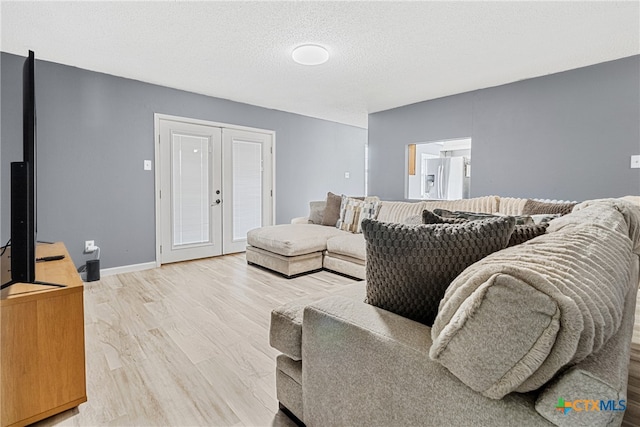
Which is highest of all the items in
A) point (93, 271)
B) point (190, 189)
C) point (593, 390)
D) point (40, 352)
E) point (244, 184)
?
point (244, 184)

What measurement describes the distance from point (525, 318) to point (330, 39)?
2777mm

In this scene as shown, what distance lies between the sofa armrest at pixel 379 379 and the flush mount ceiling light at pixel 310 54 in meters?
2.48

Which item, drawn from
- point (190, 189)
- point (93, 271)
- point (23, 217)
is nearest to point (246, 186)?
point (190, 189)

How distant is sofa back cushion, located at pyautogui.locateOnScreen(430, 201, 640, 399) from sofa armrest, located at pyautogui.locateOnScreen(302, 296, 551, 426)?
8 centimetres

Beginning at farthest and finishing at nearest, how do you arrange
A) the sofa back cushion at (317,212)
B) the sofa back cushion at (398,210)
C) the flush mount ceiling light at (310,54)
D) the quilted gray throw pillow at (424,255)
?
the sofa back cushion at (317,212) < the sofa back cushion at (398,210) < the flush mount ceiling light at (310,54) < the quilted gray throw pillow at (424,255)

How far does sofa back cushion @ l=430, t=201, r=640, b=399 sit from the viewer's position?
0.56 meters

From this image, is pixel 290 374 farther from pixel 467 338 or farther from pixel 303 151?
pixel 303 151

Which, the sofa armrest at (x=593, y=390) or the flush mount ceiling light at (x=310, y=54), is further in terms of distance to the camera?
the flush mount ceiling light at (x=310, y=54)

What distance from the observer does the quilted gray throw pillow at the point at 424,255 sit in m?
0.93

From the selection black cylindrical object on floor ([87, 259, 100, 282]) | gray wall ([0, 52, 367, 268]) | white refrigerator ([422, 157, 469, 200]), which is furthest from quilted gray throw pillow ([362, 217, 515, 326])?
white refrigerator ([422, 157, 469, 200])

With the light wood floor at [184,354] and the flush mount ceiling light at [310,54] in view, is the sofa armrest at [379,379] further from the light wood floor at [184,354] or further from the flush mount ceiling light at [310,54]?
the flush mount ceiling light at [310,54]

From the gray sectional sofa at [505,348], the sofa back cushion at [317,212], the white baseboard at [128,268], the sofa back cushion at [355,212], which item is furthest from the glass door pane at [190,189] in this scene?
the gray sectional sofa at [505,348]

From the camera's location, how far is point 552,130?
11.6 feet

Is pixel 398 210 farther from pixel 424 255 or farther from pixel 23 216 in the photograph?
pixel 23 216
